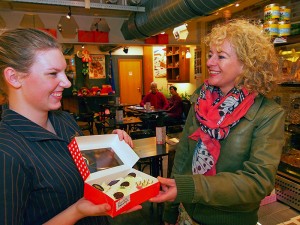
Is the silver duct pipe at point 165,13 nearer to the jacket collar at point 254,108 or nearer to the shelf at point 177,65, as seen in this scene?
the jacket collar at point 254,108

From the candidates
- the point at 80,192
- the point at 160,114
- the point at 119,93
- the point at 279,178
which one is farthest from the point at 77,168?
the point at 119,93

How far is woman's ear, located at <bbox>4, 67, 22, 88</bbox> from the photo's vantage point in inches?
37.0

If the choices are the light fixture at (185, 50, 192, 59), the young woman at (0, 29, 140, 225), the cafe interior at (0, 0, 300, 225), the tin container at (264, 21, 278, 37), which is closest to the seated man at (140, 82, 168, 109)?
the cafe interior at (0, 0, 300, 225)

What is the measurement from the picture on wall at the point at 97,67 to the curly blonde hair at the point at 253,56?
33.9 ft

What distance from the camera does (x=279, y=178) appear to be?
3221 millimetres

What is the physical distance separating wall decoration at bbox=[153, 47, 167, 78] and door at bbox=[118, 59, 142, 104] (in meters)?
1.57

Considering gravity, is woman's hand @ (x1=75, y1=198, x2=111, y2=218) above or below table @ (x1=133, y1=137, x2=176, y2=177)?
above

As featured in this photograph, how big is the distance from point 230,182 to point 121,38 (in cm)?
567

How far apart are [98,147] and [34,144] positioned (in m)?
0.27

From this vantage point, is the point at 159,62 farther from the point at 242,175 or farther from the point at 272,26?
the point at 242,175

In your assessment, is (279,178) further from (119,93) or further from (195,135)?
(119,93)

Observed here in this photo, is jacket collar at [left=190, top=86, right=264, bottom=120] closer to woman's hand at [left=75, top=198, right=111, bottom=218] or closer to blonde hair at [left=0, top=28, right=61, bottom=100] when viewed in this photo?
woman's hand at [left=75, top=198, right=111, bottom=218]

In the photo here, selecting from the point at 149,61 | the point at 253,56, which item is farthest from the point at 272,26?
the point at 149,61

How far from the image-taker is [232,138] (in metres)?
1.24
